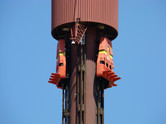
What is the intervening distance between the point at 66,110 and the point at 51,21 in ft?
43.0

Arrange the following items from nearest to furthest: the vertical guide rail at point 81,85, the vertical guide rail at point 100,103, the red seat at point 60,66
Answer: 1. the vertical guide rail at point 81,85
2. the vertical guide rail at point 100,103
3. the red seat at point 60,66

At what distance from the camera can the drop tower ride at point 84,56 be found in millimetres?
95688

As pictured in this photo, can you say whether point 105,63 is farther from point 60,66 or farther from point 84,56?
point 60,66

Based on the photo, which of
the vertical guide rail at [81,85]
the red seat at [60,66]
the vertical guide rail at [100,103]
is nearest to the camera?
the vertical guide rail at [81,85]

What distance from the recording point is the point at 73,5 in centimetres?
9656

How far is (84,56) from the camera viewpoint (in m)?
97.1

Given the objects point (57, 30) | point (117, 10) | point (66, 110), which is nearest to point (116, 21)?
point (117, 10)

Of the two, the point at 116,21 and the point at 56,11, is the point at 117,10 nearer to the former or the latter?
the point at 116,21

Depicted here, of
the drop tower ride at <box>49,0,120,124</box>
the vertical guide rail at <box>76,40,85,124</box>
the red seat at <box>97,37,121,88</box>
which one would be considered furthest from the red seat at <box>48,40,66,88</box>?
the red seat at <box>97,37,121,88</box>

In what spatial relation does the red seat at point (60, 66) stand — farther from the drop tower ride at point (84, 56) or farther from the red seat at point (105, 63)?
the red seat at point (105, 63)

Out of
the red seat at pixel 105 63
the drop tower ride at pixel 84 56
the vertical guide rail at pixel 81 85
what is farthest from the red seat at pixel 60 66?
the red seat at pixel 105 63

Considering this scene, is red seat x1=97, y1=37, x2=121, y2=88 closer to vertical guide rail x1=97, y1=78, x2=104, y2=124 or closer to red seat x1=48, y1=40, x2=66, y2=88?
vertical guide rail x1=97, y1=78, x2=104, y2=124

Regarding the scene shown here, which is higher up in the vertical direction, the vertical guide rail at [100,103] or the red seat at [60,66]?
the red seat at [60,66]

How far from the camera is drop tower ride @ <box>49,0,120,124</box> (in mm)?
95688
